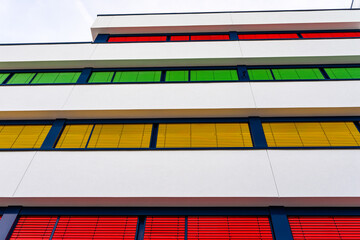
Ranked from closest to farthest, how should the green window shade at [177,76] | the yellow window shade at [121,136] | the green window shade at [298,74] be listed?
1. the yellow window shade at [121,136]
2. the green window shade at [298,74]
3. the green window shade at [177,76]

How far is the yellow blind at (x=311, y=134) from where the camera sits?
217 inches

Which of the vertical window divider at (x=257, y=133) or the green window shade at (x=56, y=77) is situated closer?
the vertical window divider at (x=257, y=133)

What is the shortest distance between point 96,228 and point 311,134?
570cm

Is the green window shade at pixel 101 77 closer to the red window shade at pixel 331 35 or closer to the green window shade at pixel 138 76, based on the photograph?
the green window shade at pixel 138 76

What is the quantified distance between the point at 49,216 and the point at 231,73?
664 centimetres

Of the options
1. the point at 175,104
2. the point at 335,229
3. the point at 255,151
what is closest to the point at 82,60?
the point at 175,104

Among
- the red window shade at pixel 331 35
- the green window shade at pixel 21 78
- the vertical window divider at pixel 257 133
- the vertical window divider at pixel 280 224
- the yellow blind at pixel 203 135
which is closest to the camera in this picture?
the vertical window divider at pixel 280 224

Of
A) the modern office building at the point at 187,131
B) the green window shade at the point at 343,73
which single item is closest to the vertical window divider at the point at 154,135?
the modern office building at the point at 187,131

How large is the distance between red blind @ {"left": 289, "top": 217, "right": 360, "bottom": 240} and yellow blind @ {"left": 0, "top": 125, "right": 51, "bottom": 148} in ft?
21.3

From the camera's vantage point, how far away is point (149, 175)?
483cm

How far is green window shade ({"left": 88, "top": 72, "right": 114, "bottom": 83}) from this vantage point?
7.52 meters

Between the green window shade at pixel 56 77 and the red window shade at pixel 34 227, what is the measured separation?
4.64m

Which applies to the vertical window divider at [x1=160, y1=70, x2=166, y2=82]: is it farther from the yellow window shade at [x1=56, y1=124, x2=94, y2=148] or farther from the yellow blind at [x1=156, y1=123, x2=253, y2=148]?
the yellow window shade at [x1=56, y1=124, x2=94, y2=148]

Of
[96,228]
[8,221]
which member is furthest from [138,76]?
[8,221]
